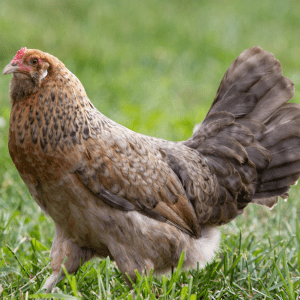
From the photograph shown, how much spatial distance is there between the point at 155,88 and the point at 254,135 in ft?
13.4

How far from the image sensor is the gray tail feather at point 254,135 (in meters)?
3.25

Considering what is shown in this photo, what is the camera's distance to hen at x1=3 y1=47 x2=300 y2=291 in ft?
8.32

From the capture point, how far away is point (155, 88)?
23.6 ft

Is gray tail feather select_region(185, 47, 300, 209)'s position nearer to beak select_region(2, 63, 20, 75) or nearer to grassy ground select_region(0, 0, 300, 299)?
grassy ground select_region(0, 0, 300, 299)

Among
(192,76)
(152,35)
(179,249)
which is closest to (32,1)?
(152,35)

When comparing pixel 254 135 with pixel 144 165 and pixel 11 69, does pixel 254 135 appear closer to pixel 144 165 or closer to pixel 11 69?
pixel 144 165

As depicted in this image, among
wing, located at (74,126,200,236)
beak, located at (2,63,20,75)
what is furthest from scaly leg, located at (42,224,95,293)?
beak, located at (2,63,20,75)

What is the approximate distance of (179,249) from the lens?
9.62 ft

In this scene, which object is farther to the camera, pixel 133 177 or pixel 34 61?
pixel 133 177

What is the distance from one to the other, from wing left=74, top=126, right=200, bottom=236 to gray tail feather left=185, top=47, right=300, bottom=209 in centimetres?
45

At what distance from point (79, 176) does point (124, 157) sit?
0.36 metres

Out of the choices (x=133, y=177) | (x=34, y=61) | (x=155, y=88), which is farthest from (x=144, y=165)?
(x=155, y=88)

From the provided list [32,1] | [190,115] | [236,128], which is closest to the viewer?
[236,128]

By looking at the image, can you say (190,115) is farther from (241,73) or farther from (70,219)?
(70,219)
